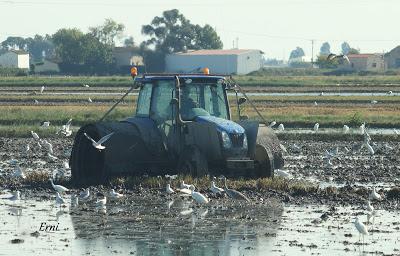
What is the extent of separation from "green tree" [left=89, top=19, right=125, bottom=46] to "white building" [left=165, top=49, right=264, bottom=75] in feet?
68.7

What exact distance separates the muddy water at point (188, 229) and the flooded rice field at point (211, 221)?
0.01 metres

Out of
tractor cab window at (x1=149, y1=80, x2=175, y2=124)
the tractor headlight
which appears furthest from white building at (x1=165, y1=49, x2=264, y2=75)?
the tractor headlight

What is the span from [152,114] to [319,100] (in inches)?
1364

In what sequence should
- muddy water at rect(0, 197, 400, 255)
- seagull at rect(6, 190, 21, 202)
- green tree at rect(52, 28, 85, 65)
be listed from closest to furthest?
muddy water at rect(0, 197, 400, 255) < seagull at rect(6, 190, 21, 202) < green tree at rect(52, 28, 85, 65)

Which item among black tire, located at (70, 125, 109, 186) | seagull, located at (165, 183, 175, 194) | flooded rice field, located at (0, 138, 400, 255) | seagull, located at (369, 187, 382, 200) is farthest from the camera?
black tire, located at (70, 125, 109, 186)

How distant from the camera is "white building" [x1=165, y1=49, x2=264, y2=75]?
4486 inches

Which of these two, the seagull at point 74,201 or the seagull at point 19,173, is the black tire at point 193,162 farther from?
the seagull at point 19,173

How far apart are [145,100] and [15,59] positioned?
130353 millimetres

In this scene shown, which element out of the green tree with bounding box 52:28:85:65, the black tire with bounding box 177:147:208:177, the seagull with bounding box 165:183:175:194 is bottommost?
the seagull with bounding box 165:183:175:194

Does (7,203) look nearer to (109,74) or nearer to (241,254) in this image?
(241,254)

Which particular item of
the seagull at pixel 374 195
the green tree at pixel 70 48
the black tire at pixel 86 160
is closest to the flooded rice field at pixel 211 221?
the seagull at pixel 374 195

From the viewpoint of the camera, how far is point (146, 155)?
20484 mm

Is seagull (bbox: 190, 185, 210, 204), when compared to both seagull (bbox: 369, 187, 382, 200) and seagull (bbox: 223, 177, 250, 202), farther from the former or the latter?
seagull (bbox: 369, 187, 382, 200)

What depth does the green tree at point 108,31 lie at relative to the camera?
140m
